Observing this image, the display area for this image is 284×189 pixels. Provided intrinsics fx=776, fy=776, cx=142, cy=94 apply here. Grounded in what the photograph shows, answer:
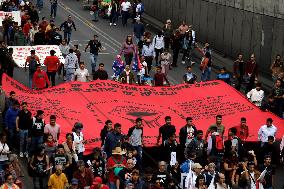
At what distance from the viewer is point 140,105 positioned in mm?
23594

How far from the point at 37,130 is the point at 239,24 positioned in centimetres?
1528

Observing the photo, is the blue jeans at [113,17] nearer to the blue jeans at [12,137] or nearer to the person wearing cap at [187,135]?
the blue jeans at [12,137]

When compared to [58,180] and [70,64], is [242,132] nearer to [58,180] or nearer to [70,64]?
[58,180]

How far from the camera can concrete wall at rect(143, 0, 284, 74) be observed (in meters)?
30.2

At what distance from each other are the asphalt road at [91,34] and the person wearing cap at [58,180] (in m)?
12.2

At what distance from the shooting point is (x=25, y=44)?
1302 inches

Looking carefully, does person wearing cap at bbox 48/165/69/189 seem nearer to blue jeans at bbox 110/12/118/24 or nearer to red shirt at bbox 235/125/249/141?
red shirt at bbox 235/125/249/141

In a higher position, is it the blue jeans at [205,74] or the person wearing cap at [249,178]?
the person wearing cap at [249,178]

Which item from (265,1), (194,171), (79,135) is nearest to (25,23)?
(265,1)

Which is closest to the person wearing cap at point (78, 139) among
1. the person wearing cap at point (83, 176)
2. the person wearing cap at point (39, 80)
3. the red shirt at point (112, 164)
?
the red shirt at point (112, 164)

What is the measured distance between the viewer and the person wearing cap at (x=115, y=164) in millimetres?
17062

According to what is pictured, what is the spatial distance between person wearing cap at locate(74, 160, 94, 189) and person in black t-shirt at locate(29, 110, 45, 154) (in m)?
3.26

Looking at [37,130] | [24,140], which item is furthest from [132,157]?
[24,140]

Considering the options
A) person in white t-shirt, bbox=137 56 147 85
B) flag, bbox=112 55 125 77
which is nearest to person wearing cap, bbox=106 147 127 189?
person in white t-shirt, bbox=137 56 147 85
